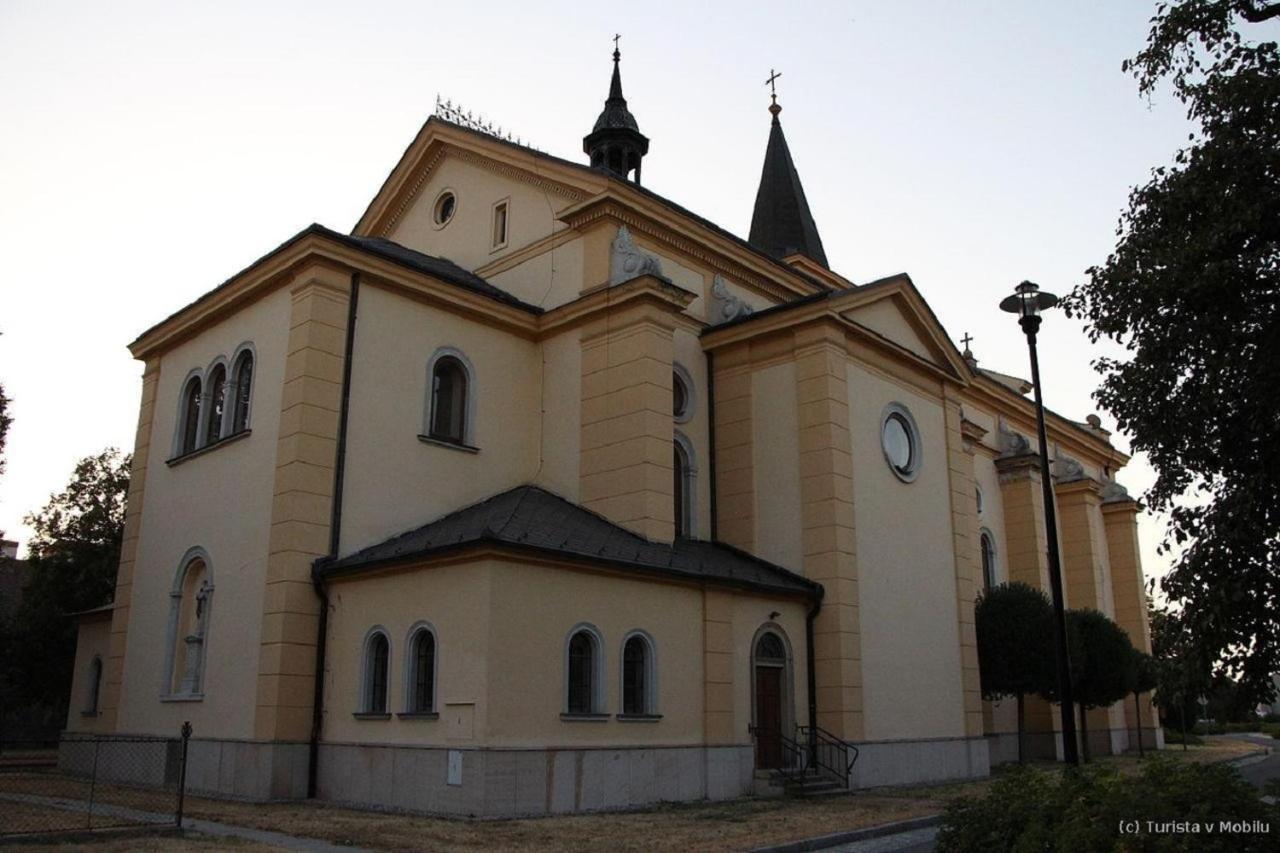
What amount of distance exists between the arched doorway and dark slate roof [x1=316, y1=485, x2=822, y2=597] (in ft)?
3.46

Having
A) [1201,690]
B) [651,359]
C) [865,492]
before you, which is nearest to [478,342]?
[651,359]

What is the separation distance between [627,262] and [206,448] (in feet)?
29.3

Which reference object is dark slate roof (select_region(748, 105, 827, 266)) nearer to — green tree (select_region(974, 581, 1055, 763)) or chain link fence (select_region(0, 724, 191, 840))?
green tree (select_region(974, 581, 1055, 763))

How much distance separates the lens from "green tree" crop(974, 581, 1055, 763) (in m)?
25.4

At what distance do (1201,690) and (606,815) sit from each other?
8.15m

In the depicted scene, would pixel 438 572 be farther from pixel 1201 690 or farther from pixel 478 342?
pixel 1201 690

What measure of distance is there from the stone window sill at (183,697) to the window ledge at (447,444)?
585cm

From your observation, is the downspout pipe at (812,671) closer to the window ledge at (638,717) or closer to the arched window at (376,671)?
the window ledge at (638,717)

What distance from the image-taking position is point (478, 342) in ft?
70.3

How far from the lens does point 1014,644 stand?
25.5m

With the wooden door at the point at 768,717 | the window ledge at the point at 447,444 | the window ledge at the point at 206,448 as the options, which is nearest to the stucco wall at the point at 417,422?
the window ledge at the point at 447,444

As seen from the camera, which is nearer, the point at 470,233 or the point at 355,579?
the point at 355,579

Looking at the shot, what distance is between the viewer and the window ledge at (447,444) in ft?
64.7

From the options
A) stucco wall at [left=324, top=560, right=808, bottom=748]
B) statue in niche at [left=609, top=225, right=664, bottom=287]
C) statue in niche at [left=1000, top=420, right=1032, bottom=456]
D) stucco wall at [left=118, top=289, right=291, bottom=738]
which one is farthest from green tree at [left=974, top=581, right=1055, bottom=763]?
stucco wall at [left=118, top=289, right=291, bottom=738]
